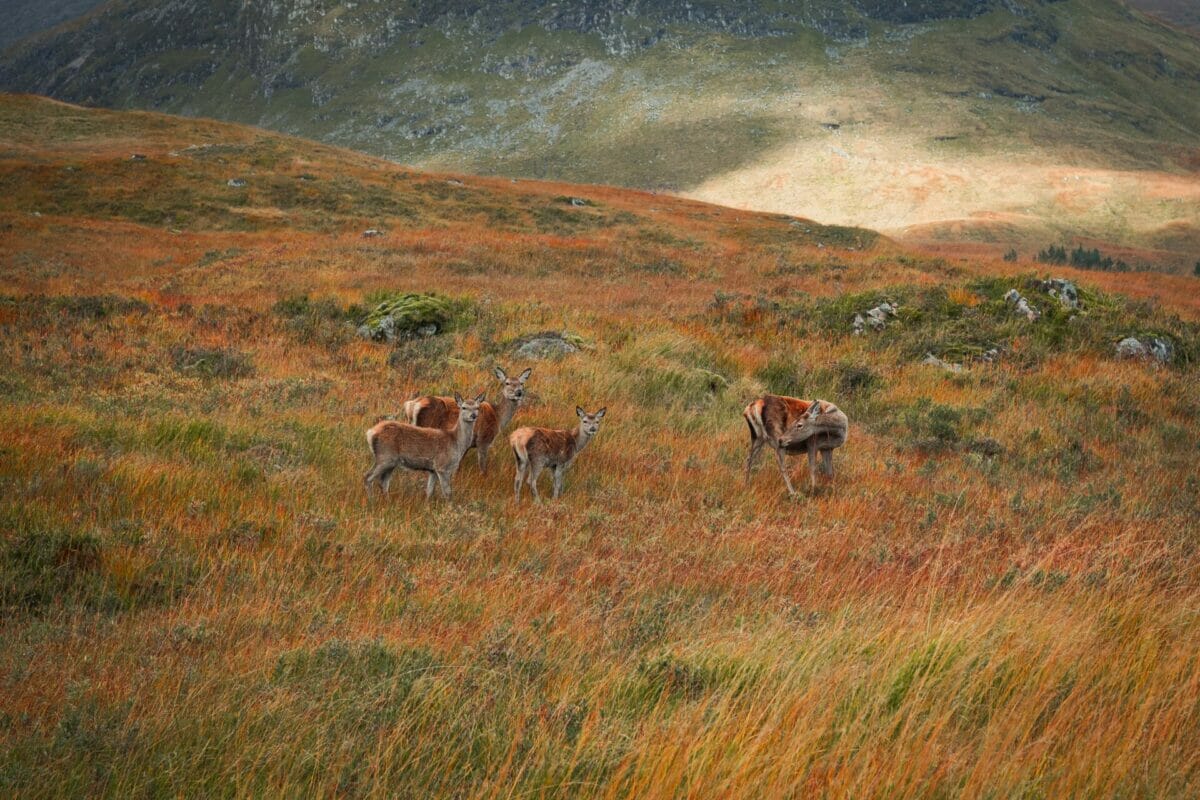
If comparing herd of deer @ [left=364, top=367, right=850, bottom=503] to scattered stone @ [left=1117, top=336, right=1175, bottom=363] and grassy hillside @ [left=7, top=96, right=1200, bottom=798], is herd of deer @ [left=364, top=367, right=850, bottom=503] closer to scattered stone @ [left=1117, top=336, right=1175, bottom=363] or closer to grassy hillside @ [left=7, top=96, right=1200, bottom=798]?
grassy hillside @ [left=7, top=96, right=1200, bottom=798]

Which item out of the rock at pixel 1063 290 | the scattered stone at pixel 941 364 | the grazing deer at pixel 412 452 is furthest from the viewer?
the rock at pixel 1063 290

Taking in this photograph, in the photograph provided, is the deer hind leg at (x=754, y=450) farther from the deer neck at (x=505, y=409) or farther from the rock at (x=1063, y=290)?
the rock at (x=1063, y=290)

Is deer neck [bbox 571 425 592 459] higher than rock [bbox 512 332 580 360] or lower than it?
lower

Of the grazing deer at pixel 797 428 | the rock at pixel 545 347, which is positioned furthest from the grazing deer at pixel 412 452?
the rock at pixel 545 347

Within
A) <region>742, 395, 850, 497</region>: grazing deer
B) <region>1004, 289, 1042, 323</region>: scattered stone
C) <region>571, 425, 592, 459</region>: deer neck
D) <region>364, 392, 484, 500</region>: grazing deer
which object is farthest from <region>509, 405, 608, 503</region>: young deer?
<region>1004, 289, 1042, 323</region>: scattered stone

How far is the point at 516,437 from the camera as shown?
31.0 feet

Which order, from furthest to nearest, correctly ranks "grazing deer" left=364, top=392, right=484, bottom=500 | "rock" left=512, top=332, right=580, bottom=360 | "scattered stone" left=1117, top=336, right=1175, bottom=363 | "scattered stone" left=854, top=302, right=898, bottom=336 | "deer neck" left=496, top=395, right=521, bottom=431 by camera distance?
"scattered stone" left=854, top=302, right=898, bottom=336, "scattered stone" left=1117, top=336, right=1175, bottom=363, "rock" left=512, top=332, right=580, bottom=360, "deer neck" left=496, top=395, right=521, bottom=431, "grazing deer" left=364, top=392, right=484, bottom=500

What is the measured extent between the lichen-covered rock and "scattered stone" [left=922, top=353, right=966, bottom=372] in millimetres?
11538

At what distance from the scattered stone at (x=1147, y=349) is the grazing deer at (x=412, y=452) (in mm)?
16573

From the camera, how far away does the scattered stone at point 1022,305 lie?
19.7 m

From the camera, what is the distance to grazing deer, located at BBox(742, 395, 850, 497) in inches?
408

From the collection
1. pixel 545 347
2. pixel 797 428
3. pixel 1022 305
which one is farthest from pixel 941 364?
pixel 545 347

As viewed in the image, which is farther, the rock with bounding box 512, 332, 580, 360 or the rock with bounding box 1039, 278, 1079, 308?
the rock with bounding box 1039, 278, 1079, 308

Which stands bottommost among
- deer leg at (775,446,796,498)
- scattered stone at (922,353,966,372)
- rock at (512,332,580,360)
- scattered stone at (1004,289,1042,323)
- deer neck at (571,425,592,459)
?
deer leg at (775,446,796,498)
